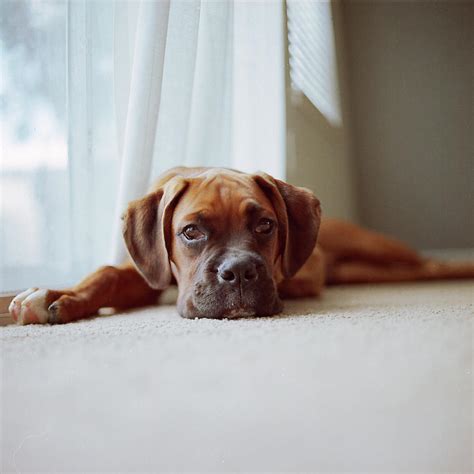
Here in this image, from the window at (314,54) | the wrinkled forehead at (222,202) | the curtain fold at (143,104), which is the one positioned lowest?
the wrinkled forehead at (222,202)

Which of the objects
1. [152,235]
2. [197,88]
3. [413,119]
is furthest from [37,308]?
[413,119]

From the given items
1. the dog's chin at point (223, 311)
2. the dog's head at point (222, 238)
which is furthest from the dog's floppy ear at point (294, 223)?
the dog's chin at point (223, 311)

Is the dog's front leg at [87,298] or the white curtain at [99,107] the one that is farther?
the white curtain at [99,107]

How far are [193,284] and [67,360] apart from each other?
1.93 feet

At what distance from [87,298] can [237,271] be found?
383 millimetres

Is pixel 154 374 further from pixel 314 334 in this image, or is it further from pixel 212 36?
pixel 212 36

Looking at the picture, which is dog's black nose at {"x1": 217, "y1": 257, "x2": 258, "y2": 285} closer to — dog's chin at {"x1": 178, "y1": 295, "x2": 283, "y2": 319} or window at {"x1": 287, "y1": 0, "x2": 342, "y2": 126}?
dog's chin at {"x1": 178, "y1": 295, "x2": 283, "y2": 319}

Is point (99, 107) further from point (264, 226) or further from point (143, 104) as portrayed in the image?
point (264, 226)

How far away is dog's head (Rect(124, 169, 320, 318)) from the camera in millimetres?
1429

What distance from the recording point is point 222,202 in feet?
5.09

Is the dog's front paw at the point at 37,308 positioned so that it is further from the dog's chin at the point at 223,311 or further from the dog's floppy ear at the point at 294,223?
the dog's floppy ear at the point at 294,223

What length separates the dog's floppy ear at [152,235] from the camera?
5.28 ft

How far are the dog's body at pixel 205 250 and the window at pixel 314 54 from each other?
0.86 meters

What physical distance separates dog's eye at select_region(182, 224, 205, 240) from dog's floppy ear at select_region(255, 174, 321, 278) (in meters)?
0.24
